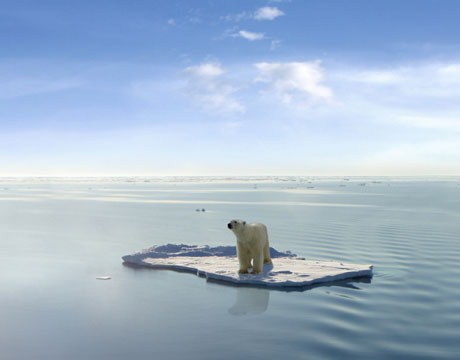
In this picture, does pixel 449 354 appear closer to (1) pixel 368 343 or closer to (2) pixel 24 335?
(1) pixel 368 343

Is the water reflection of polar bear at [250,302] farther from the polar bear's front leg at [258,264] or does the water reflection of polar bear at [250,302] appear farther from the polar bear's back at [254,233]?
the polar bear's back at [254,233]

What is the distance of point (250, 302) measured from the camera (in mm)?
Result: 10766

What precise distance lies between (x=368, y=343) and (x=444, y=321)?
6.80 feet

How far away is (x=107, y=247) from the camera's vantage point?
19.0 metres

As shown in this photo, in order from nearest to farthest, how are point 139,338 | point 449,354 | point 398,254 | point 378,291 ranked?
point 449,354 → point 139,338 → point 378,291 → point 398,254

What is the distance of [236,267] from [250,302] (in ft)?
10.3

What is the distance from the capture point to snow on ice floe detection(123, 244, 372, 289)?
40.4 ft

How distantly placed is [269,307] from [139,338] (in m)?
3.10

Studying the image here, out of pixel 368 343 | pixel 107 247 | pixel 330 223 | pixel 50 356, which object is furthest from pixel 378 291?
pixel 330 223

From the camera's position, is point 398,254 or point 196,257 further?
point 398,254

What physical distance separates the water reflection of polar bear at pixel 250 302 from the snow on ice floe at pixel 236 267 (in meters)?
0.50

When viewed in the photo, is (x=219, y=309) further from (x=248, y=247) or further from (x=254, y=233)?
(x=254, y=233)

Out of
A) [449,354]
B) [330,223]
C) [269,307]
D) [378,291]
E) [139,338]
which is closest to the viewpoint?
[449,354]

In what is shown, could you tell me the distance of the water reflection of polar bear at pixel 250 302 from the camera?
32.9 ft
